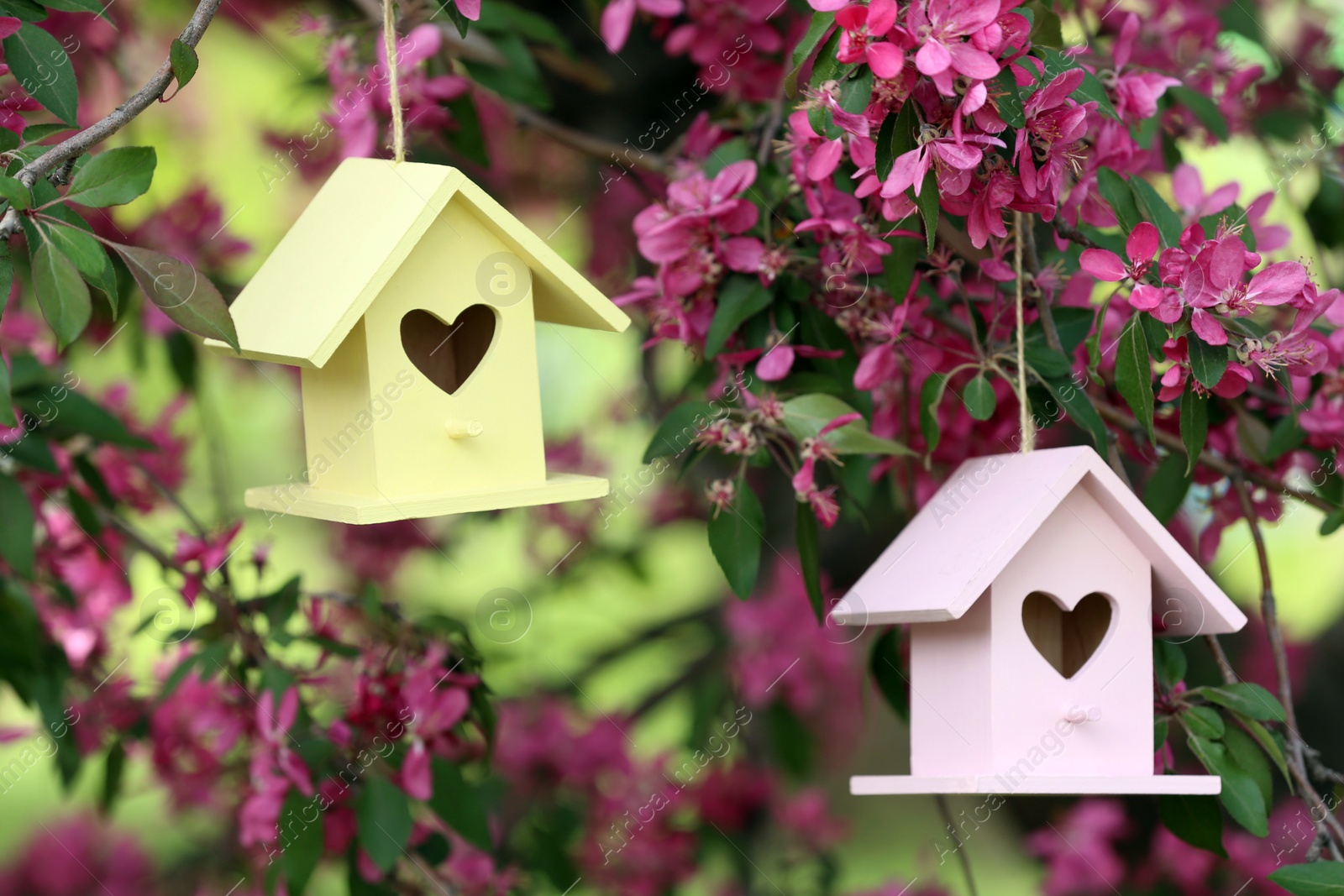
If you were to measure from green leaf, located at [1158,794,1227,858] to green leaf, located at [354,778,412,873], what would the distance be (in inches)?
35.1

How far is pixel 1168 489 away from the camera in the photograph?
1437 millimetres

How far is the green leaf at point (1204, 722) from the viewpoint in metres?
1.23

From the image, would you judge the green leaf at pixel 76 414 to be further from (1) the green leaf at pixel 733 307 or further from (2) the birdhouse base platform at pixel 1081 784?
(2) the birdhouse base platform at pixel 1081 784

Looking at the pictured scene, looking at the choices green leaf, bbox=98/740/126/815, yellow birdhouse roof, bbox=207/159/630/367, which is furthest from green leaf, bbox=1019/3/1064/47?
green leaf, bbox=98/740/126/815

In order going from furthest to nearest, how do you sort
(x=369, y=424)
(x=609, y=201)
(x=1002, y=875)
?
(x=1002, y=875) < (x=609, y=201) < (x=369, y=424)

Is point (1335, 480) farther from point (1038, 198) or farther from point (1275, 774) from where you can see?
point (1275, 774)

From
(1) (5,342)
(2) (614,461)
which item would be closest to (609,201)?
(2) (614,461)

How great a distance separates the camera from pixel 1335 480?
1.50 meters

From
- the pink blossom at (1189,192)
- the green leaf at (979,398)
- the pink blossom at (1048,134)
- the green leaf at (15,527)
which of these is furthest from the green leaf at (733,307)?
the green leaf at (15,527)

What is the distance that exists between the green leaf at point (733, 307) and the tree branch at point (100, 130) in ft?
2.03

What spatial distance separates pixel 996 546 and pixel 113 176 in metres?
0.86

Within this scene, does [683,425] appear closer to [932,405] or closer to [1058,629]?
[932,405]

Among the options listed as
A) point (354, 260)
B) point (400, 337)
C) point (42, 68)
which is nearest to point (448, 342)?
point (400, 337)

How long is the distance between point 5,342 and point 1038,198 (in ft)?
6.10
